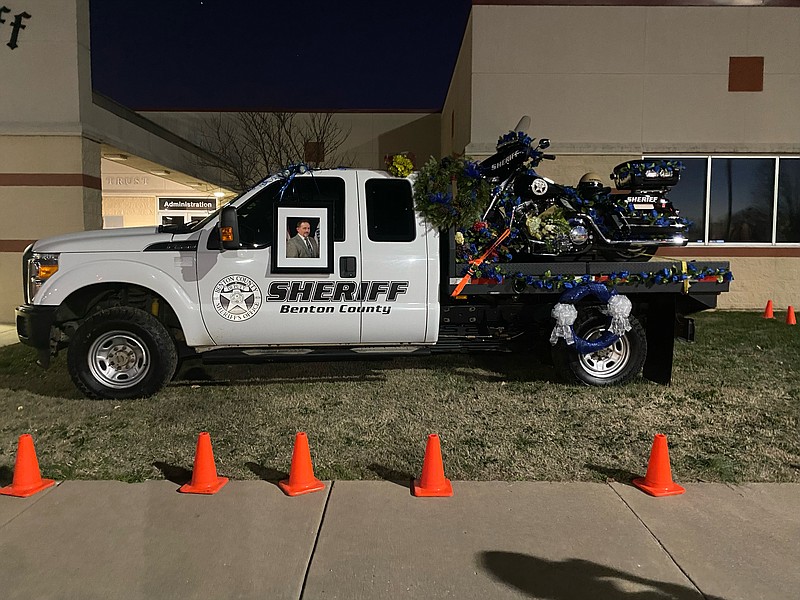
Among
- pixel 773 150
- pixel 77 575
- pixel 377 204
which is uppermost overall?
pixel 773 150

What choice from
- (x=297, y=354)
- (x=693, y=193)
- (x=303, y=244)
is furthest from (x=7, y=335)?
(x=693, y=193)

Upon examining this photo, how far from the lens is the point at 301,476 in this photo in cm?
409

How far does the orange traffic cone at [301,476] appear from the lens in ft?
→ 13.3

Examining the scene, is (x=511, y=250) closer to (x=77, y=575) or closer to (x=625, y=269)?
(x=625, y=269)

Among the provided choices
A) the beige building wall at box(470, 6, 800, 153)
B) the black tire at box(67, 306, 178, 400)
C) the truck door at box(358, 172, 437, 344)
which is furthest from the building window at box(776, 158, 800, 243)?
the black tire at box(67, 306, 178, 400)

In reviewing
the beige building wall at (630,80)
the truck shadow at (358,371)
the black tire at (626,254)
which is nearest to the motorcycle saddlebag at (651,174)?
the black tire at (626,254)

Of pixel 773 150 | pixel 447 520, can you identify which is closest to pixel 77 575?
pixel 447 520

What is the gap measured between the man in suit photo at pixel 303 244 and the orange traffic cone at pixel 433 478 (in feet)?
8.52

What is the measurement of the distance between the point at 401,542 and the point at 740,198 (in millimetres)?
12343

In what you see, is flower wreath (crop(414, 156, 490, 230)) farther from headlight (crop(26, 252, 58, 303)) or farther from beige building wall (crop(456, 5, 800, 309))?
beige building wall (crop(456, 5, 800, 309))

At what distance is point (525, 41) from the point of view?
41.0 ft

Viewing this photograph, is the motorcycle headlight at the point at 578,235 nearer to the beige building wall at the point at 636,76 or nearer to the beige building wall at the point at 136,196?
the beige building wall at the point at 636,76

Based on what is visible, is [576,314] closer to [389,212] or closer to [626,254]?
[626,254]

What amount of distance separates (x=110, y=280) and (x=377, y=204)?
2.68m
